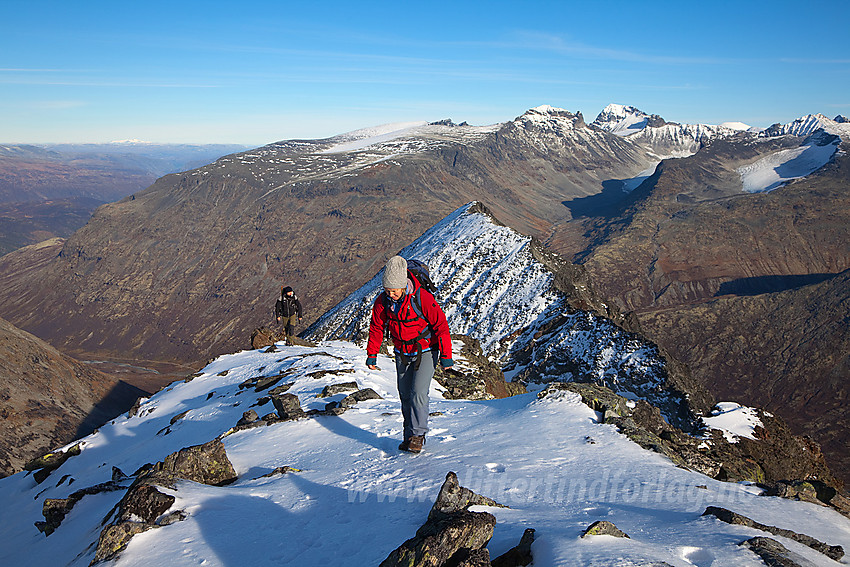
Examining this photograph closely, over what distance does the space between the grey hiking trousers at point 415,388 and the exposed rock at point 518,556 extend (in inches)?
158

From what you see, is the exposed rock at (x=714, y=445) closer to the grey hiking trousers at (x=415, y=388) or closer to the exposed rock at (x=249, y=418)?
the grey hiking trousers at (x=415, y=388)

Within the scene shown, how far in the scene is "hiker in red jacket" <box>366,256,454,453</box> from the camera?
8.80 metres

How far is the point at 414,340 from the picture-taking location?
8.92 metres

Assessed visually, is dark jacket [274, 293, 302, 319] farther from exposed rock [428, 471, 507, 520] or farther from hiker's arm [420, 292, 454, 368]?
exposed rock [428, 471, 507, 520]

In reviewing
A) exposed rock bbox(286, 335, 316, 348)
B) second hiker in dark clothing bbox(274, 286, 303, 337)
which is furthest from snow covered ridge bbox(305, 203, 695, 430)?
second hiker in dark clothing bbox(274, 286, 303, 337)

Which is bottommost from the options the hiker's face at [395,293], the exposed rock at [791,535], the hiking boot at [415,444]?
the hiking boot at [415,444]

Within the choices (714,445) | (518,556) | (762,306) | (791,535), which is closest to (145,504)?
(518,556)

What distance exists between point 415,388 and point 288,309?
56.4 feet

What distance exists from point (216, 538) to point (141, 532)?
3.19 feet

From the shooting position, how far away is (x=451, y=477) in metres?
6.14

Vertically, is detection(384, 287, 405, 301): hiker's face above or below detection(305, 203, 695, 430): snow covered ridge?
above

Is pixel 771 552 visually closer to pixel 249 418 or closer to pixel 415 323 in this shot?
pixel 415 323

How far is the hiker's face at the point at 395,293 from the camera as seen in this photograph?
8586 millimetres

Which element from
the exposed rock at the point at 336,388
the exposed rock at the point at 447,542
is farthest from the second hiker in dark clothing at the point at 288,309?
the exposed rock at the point at 447,542
